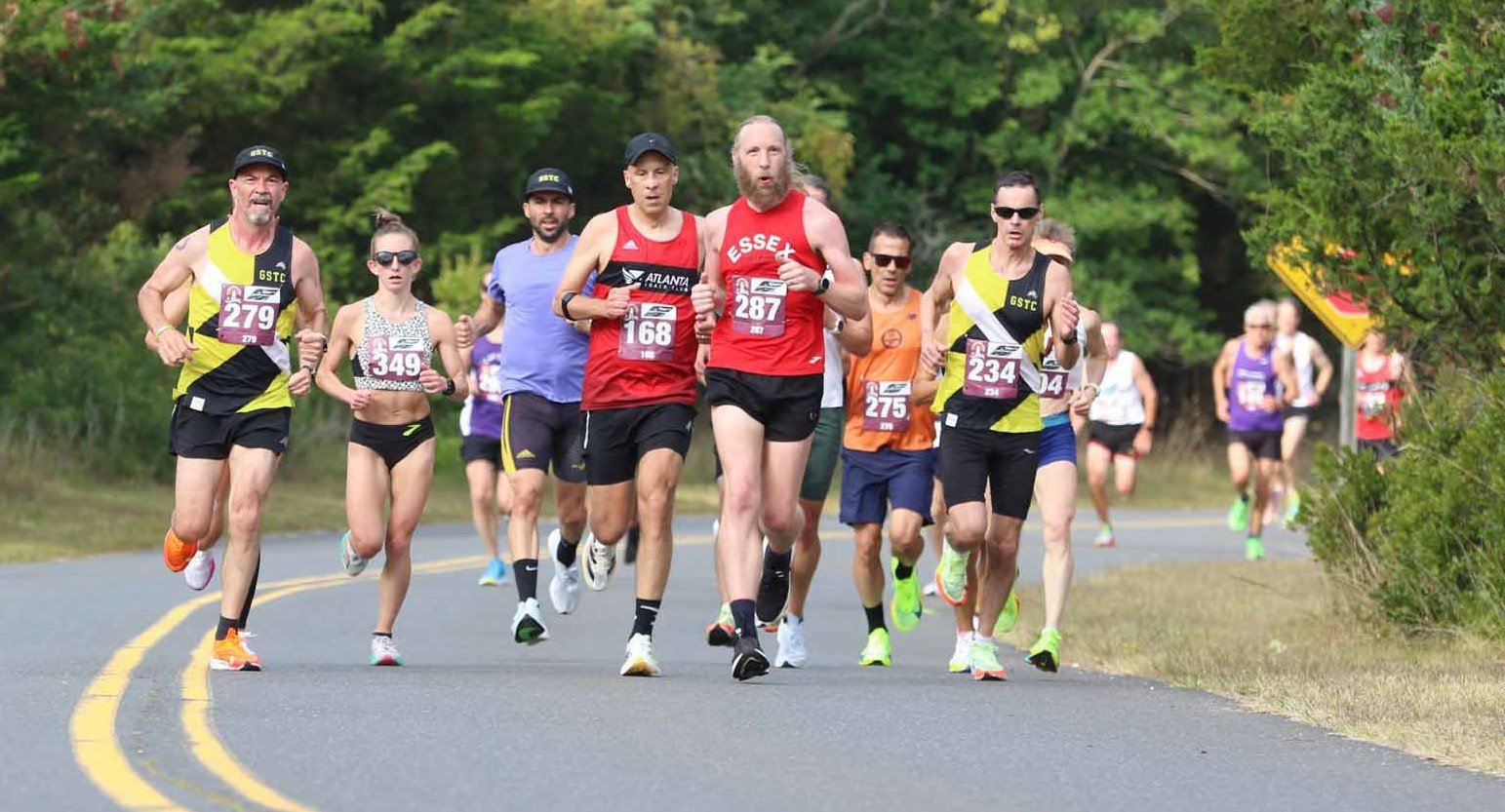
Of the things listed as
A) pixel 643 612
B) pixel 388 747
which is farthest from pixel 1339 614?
pixel 388 747

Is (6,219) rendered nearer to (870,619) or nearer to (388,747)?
(870,619)

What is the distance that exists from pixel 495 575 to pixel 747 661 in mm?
7337

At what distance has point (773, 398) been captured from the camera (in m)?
11.4

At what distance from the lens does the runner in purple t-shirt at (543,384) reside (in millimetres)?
14180

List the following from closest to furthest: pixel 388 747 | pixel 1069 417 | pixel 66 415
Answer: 1. pixel 388 747
2. pixel 1069 417
3. pixel 66 415

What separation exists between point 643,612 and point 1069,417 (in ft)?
8.41

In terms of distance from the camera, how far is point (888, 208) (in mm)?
45375

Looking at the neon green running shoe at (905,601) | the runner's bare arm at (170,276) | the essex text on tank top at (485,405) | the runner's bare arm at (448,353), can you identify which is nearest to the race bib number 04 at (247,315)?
the runner's bare arm at (170,276)

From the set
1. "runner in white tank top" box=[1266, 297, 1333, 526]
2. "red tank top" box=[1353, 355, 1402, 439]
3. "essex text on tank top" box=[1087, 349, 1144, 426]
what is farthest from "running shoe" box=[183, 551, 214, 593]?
"runner in white tank top" box=[1266, 297, 1333, 526]

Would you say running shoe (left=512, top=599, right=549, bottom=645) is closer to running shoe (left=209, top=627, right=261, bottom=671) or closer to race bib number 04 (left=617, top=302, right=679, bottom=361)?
running shoe (left=209, top=627, right=261, bottom=671)

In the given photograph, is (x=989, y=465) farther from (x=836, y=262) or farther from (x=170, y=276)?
(x=170, y=276)

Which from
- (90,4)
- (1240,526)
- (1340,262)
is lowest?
(1240,526)

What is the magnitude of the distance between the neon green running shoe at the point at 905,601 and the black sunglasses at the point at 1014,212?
2140mm

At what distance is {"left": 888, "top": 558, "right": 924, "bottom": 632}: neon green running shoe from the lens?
1360 centimetres
